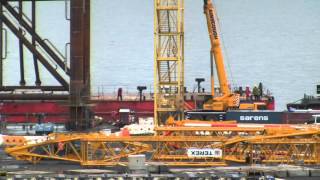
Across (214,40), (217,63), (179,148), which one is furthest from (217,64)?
(179,148)

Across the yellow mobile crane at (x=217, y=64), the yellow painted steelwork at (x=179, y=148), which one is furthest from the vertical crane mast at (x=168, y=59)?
the yellow painted steelwork at (x=179, y=148)

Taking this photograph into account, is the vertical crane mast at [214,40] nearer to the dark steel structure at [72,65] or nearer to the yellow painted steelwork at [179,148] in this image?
the dark steel structure at [72,65]

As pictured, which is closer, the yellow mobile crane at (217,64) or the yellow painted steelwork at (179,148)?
the yellow painted steelwork at (179,148)

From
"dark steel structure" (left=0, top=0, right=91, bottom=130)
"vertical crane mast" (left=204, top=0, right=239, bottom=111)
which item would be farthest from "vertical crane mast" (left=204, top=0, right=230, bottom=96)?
"dark steel structure" (left=0, top=0, right=91, bottom=130)

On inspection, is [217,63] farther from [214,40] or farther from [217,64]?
[214,40]

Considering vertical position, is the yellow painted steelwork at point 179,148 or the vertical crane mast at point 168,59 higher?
the vertical crane mast at point 168,59

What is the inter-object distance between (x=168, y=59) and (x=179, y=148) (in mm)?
15244

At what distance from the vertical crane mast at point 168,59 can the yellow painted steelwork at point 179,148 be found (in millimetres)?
14521

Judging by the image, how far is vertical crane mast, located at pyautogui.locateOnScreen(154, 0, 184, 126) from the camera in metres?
50.2

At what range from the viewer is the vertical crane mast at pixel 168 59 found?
50.2 metres

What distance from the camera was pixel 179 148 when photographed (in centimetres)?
3556

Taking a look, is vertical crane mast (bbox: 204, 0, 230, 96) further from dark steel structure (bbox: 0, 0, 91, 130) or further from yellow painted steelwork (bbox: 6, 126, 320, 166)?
yellow painted steelwork (bbox: 6, 126, 320, 166)

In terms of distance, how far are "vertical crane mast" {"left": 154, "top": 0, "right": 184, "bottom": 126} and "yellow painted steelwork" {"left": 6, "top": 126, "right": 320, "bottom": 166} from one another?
47.6 feet

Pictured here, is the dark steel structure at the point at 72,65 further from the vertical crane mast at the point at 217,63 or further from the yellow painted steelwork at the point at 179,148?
the yellow painted steelwork at the point at 179,148
